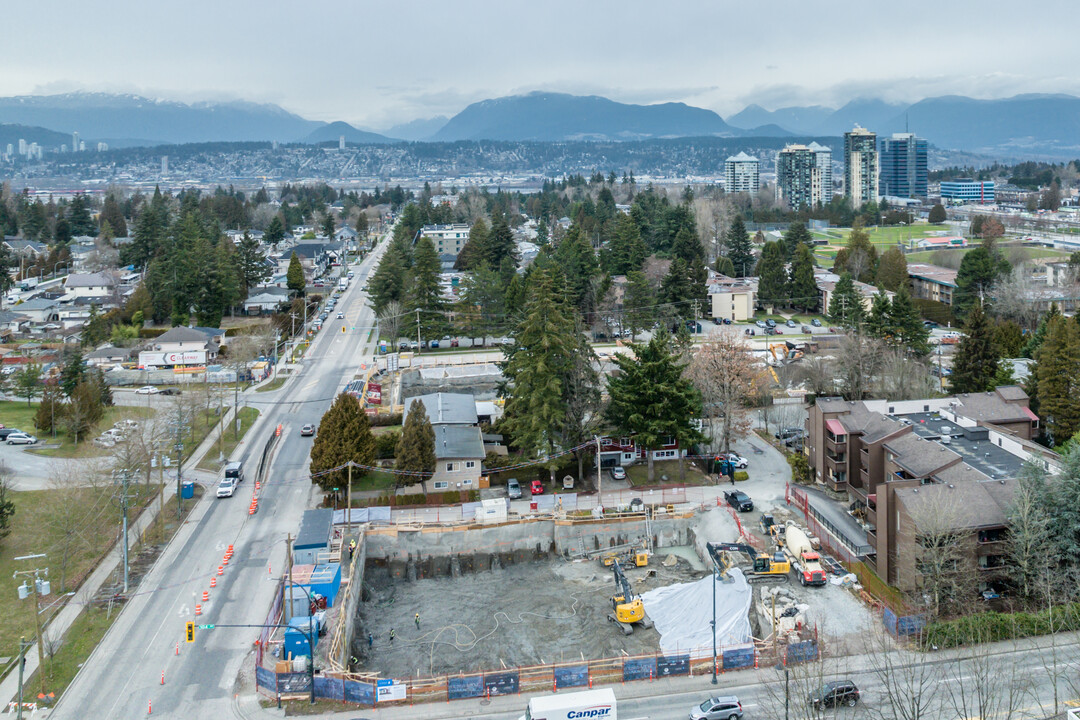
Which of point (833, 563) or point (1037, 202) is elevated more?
point (1037, 202)

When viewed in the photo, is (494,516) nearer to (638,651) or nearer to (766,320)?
(638,651)

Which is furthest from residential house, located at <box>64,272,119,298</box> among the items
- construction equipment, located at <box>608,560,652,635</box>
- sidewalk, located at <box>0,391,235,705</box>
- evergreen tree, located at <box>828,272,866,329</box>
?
construction equipment, located at <box>608,560,652,635</box>

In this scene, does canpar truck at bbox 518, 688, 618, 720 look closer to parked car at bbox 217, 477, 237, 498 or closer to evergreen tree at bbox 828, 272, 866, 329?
parked car at bbox 217, 477, 237, 498

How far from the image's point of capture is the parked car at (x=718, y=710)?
810 inches

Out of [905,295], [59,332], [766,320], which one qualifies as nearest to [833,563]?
[905,295]

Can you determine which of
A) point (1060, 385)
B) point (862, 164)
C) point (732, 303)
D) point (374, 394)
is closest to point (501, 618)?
point (374, 394)

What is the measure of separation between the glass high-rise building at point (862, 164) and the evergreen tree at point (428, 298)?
14002cm

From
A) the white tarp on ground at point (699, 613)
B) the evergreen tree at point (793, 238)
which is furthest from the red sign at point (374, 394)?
the evergreen tree at point (793, 238)

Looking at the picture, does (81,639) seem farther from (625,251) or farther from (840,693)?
(625,251)

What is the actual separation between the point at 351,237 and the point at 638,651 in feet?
333

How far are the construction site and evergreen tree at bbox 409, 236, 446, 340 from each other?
2875 centimetres

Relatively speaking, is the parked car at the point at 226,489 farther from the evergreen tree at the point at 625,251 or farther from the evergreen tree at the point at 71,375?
the evergreen tree at the point at 625,251

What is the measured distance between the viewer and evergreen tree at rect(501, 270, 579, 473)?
121 ft

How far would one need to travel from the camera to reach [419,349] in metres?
60.3
